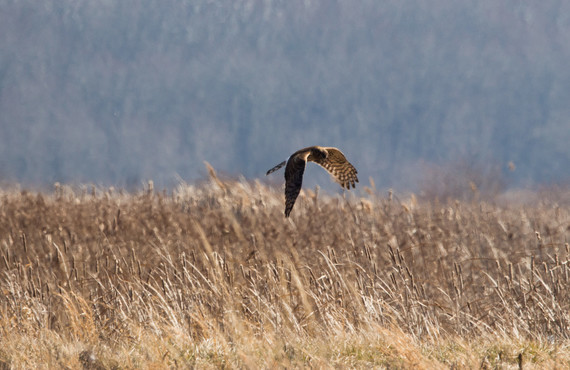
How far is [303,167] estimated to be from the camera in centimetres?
401

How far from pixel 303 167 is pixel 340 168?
159cm

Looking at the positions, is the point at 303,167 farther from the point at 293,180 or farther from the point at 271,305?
the point at 271,305

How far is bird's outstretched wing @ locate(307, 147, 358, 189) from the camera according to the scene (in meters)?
5.07

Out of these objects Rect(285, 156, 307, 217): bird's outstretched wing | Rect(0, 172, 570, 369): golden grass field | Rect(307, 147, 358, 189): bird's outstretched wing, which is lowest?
Rect(0, 172, 570, 369): golden grass field

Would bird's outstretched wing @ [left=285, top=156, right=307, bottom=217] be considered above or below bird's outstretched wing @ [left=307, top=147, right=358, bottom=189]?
below

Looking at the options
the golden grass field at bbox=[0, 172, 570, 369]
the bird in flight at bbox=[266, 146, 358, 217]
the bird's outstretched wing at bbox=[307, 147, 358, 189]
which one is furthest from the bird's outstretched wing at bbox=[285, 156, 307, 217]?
the golden grass field at bbox=[0, 172, 570, 369]

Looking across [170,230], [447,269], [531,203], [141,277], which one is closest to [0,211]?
[170,230]

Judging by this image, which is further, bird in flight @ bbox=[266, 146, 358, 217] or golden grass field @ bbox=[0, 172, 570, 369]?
golden grass field @ bbox=[0, 172, 570, 369]

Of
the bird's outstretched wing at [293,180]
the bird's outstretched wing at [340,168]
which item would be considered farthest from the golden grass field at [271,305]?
the bird's outstretched wing at [293,180]

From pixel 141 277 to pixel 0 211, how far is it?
5.88m

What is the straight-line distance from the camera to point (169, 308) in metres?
5.71

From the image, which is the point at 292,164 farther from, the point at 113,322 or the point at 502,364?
the point at 113,322

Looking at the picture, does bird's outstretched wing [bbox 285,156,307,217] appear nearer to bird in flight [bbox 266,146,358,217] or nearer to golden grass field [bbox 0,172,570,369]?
bird in flight [bbox 266,146,358,217]

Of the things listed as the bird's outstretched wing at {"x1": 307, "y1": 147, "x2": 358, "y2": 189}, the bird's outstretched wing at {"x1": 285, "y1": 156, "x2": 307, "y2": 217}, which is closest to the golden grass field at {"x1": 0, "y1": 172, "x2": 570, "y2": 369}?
the bird's outstretched wing at {"x1": 307, "y1": 147, "x2": 358, "y2": 189}
